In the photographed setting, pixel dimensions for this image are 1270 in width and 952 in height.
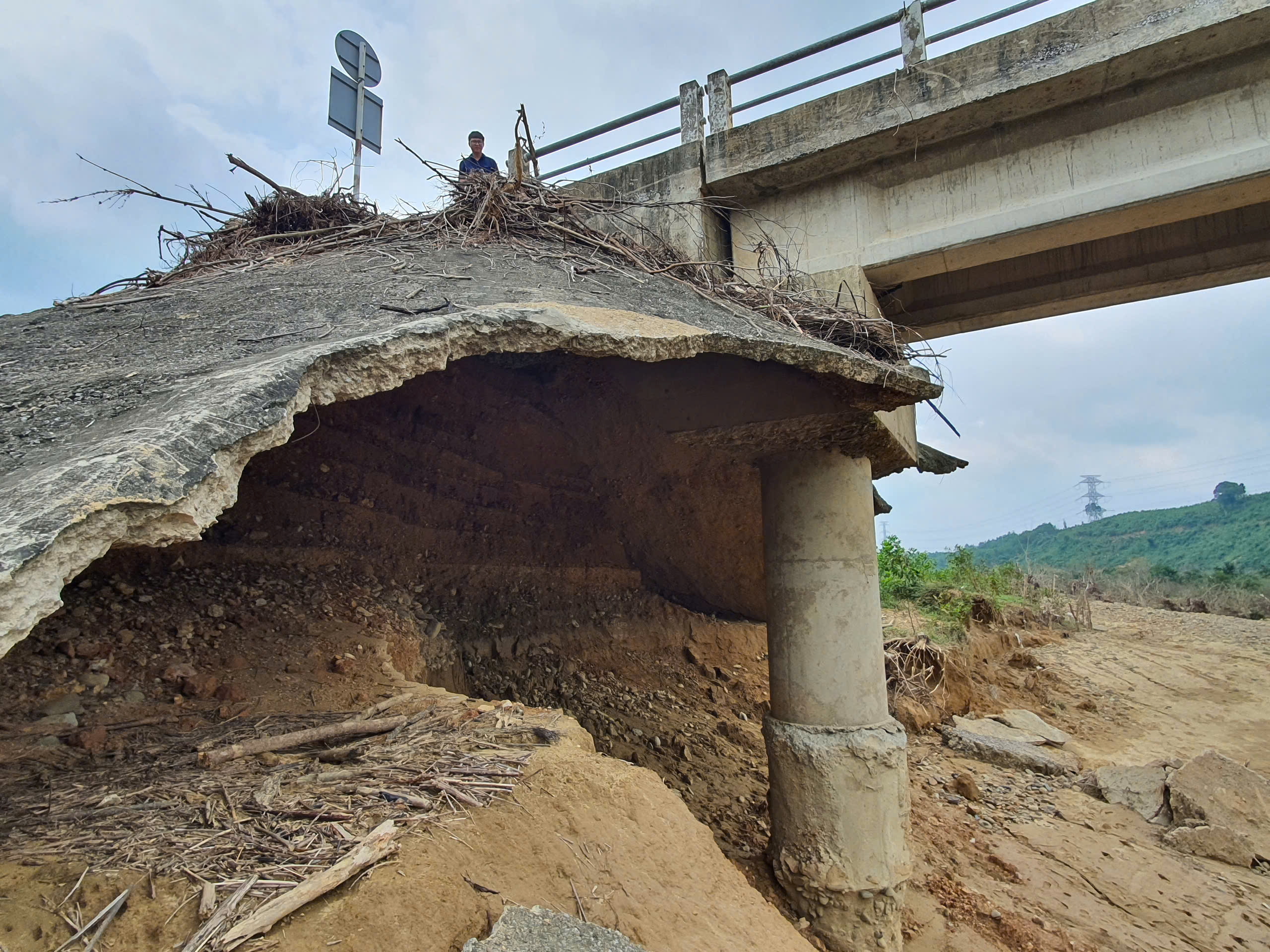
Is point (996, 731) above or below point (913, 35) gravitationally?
below

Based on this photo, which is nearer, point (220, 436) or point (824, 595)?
point (220, 436)

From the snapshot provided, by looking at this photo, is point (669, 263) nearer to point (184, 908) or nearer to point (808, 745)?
point (808, 745)

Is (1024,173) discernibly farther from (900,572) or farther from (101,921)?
(900,572)

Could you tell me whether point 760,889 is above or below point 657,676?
below

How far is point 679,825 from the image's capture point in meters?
2.96

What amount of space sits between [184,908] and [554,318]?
2.05m

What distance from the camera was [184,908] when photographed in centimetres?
174

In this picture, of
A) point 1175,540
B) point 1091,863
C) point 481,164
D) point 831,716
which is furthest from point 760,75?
point 1175,540

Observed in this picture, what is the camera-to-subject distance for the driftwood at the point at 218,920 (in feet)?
5.35

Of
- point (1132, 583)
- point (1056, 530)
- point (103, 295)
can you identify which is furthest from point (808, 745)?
point (1056, 530)

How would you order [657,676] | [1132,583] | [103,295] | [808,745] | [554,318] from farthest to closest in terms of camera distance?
[1132,583]
[657,676]
[808,745]
[103,295]
[554,318]

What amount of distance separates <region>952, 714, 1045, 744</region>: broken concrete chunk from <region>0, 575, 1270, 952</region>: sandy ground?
54 cm

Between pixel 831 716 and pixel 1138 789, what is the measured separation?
4505mm

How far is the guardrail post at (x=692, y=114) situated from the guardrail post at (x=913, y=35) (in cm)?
146
